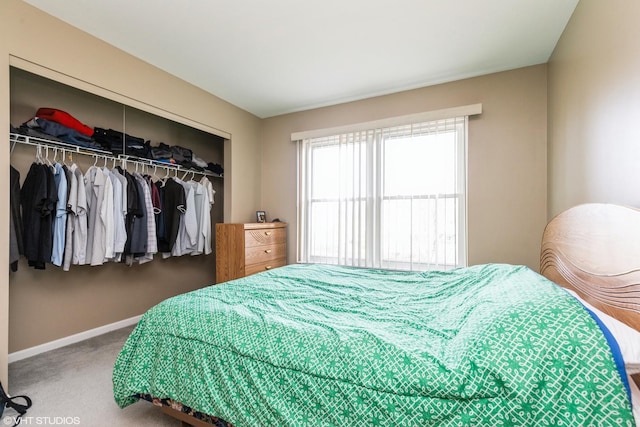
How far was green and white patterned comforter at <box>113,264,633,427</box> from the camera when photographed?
2.77ft

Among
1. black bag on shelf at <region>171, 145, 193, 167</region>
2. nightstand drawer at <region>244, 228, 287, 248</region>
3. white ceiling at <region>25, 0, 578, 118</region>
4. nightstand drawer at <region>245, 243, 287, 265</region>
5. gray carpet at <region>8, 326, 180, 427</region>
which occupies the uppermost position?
white ceiling at <region>25, 0, 578, 118</region>

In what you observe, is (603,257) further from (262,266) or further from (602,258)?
(262,266)

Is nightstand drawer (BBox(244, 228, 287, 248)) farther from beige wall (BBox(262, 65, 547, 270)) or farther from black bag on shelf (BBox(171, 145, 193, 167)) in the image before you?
beige wall (BBox(262, 65, 547, 270))

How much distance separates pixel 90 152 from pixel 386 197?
301cm

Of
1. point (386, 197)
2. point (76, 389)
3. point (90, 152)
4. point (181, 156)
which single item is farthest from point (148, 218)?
point (386, 197)

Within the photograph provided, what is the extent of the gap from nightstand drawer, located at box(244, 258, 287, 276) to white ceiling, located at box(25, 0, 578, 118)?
2048mm

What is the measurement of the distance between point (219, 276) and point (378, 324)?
8.20 ft

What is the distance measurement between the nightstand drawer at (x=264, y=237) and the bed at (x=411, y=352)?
1479 mm

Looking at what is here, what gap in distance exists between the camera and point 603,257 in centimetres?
119

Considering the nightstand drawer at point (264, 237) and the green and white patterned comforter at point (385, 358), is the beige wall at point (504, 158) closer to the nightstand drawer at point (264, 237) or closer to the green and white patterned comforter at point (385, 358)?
the green and white patterned comforter at point (385, 358)

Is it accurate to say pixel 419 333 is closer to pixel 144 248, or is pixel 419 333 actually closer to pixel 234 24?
pixel 234 24

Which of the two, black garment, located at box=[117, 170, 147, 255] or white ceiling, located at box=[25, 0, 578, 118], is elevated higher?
white ceiling, located at box=[25, 0, 578, 118]

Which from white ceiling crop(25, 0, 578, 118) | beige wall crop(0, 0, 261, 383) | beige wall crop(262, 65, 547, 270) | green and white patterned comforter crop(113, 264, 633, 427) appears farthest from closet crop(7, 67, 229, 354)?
beige wall crop(262, 65, 547, 270)

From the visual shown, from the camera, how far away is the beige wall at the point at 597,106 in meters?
1.30
